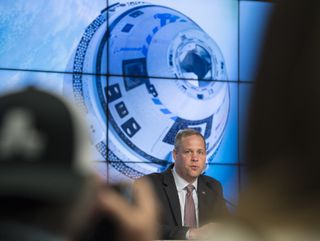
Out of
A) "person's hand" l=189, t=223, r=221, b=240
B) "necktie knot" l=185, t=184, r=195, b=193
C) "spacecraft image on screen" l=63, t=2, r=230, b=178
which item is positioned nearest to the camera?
"person's hand" l=189, t=223, r=221, b=240

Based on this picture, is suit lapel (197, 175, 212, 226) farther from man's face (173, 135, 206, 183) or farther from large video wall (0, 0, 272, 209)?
large video wall (0, 0, 272, 209)

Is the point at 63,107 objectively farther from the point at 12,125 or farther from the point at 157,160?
the point at 157,160

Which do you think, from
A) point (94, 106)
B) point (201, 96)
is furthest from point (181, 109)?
point (94, 106)

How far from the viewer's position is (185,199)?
5.08 meters

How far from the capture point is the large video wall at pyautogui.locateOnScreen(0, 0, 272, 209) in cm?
777

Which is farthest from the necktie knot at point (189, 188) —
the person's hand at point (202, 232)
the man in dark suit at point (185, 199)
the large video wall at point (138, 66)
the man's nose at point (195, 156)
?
the large video wall at point (138, 66)

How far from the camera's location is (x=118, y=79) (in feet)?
26.6

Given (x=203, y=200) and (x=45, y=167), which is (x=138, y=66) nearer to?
(x=203, y=200)

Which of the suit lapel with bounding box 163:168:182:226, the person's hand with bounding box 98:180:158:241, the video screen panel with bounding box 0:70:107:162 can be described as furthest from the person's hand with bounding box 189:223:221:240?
the person's hand with bounding box 98:180:158:241

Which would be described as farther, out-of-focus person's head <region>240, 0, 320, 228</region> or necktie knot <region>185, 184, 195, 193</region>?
necktie knot <region>185, 184, 195, 193</region>

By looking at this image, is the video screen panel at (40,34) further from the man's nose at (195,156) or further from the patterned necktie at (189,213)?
the patterned necktie at (189,213)

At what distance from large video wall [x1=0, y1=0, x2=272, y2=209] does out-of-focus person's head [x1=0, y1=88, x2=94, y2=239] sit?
696 cm

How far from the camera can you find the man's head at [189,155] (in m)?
5.39

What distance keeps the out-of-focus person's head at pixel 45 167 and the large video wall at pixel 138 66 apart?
22.8 feet
